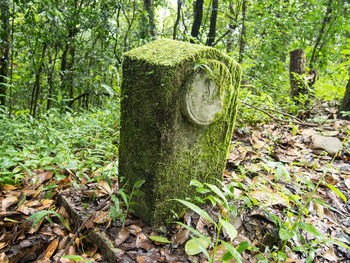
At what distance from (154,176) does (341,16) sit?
7.24m

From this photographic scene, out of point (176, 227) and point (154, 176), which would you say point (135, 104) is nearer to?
point (154, 176)

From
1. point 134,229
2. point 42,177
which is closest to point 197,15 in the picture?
point 42,177

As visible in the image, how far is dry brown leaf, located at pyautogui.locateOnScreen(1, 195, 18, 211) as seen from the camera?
6.14ft

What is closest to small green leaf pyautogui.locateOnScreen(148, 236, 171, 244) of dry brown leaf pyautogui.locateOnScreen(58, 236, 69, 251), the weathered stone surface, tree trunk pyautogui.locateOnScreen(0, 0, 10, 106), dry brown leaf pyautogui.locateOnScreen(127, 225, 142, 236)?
dry brown leaf pyautogui.locateOnScreen(127, 225, 142, 236)

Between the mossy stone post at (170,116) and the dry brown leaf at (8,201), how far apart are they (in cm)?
99

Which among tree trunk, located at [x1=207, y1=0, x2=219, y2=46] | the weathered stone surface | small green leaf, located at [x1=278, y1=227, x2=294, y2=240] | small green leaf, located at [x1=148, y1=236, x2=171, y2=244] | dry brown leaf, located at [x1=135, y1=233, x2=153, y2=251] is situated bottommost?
dry brown leaf, located at [x1=135, y1=233, x2=153, y2=251]

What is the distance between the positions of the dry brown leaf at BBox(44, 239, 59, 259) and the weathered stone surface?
3.02m

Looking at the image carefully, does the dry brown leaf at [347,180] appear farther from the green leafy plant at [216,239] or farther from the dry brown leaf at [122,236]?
the dry brown leaf at [122,236]

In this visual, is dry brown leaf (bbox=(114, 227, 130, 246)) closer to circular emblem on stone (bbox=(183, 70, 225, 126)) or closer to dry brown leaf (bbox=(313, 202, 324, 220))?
circular emblem on stone (bbox=(183, 70, 225, 126))

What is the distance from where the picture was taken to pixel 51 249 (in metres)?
1.58

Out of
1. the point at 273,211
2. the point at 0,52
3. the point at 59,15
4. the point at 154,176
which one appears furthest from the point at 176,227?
the point at 0,52

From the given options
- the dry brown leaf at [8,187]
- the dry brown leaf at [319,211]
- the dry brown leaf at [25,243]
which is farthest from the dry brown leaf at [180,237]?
the dry brown leaf at [8,187]

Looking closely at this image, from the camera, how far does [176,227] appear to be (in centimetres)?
170

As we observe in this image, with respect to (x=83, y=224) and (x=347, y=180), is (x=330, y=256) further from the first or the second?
(x=83, y=224)
